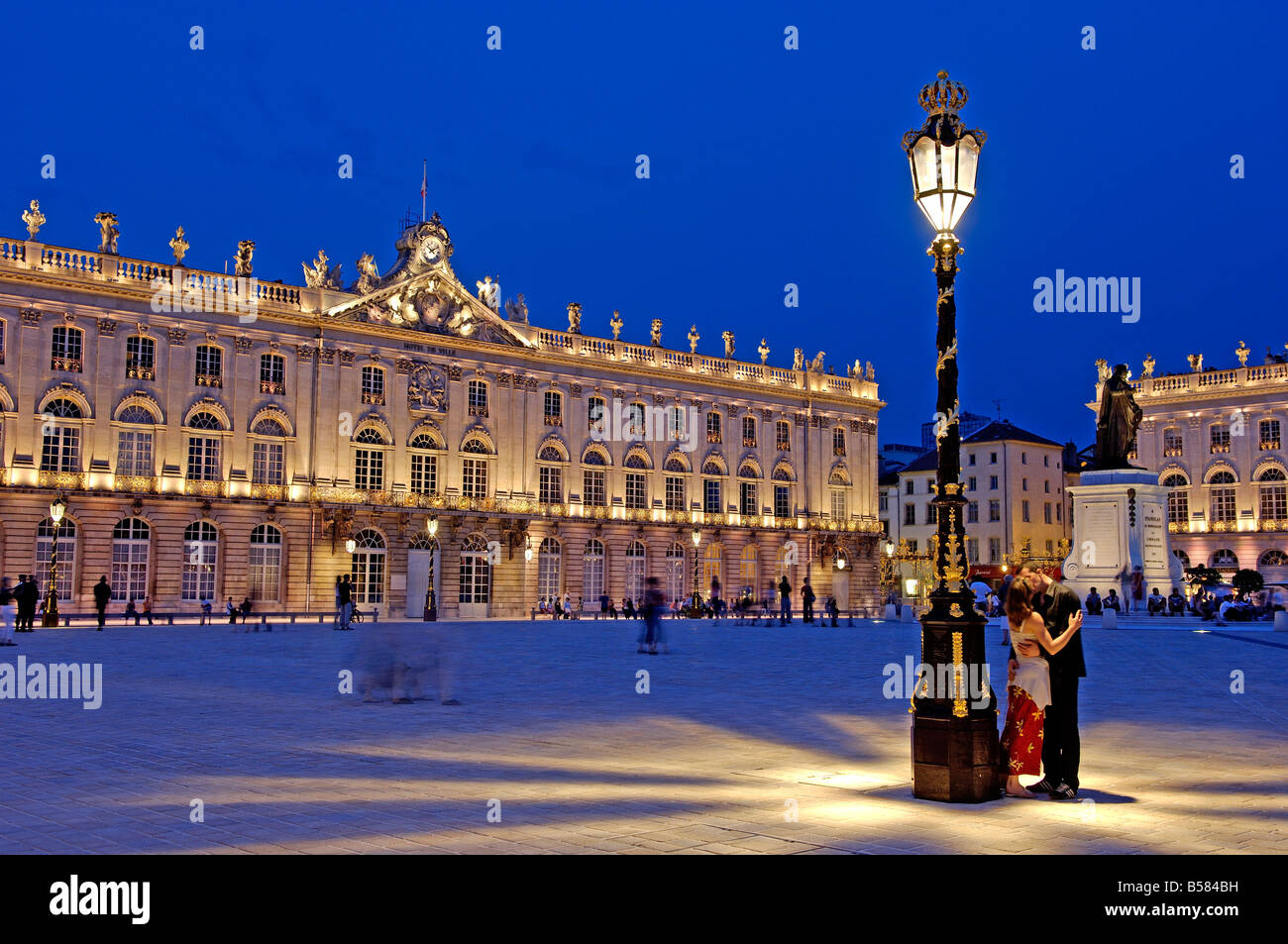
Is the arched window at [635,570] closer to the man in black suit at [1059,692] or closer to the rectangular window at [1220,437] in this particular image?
the rectangular window at [1220,437]

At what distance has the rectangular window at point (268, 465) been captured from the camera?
4431 centimetres

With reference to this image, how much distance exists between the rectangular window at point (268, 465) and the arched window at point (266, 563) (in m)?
1.71

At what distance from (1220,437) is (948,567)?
6339 cm

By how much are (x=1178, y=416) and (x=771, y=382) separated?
23.2 m

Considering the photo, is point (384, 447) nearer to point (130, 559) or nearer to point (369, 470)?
point (369, 470)

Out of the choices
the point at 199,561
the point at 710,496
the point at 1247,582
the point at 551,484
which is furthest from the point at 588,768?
the point at 710,496

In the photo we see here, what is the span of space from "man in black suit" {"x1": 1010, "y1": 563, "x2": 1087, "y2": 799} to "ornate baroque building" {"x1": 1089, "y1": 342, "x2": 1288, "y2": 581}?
57026 mm

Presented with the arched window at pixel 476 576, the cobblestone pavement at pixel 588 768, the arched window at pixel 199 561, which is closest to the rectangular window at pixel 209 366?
the arched window at pixel 199 561

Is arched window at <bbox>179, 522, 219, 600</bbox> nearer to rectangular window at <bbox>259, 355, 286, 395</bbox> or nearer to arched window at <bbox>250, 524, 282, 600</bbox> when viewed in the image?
arched window at <bbox>250, 524, 282, 600</bbox>

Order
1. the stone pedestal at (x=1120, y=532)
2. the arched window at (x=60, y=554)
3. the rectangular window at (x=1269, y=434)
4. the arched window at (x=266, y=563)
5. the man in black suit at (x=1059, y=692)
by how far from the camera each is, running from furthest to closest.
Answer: the rectangular window at (x=1269, y=434) < the arched window at (x=266, y=563) < the arched window at (x=60, y=554) < the stone pedestal at (x=1120, y=532) < the man in black suit at (x=1059, y=692)

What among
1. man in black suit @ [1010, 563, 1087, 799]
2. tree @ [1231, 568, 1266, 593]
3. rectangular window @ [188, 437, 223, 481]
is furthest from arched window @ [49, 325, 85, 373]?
tree @ [1231, 568, 1266, 593]

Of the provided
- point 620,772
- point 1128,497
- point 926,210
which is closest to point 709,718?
point 620,772
